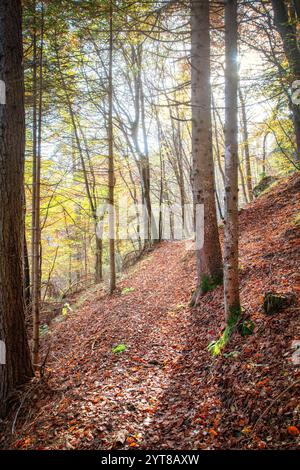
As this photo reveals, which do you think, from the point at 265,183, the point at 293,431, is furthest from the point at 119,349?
the point at 265,183

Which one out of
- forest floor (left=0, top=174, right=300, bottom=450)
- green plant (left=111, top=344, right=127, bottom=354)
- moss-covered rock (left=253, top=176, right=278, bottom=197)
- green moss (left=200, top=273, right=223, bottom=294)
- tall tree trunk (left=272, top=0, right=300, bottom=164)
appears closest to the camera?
forest floor (left=0, top=174, right=300, bottom=450)

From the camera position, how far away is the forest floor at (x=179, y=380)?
9.96 feet

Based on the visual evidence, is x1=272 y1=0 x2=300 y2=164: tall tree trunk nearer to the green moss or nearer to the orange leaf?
the green moss

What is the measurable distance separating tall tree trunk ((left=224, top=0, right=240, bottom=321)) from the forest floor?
0.49 metres

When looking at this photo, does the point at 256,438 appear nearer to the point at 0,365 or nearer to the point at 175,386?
the point at 175,386

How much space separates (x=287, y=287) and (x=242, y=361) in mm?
1519

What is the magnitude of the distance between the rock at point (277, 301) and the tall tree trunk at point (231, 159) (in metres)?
0.48

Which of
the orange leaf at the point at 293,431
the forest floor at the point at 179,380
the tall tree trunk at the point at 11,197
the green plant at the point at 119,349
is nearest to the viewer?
the orange leaf at the point at 293,431

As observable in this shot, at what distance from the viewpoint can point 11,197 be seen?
454 cm

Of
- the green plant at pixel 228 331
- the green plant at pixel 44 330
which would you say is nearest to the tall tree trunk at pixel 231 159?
the green plant at pixel 228 331

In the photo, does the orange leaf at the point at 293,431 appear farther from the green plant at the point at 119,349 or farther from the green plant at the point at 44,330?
the green plant at the point at 44,330

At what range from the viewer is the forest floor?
3.04 meters

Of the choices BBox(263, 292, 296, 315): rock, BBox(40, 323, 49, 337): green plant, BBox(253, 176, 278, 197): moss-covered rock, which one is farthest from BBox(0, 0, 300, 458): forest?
BBox(253, 176, 278, 197): moss-covered rock

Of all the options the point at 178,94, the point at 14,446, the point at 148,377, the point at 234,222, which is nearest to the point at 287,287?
the point at 234,222
